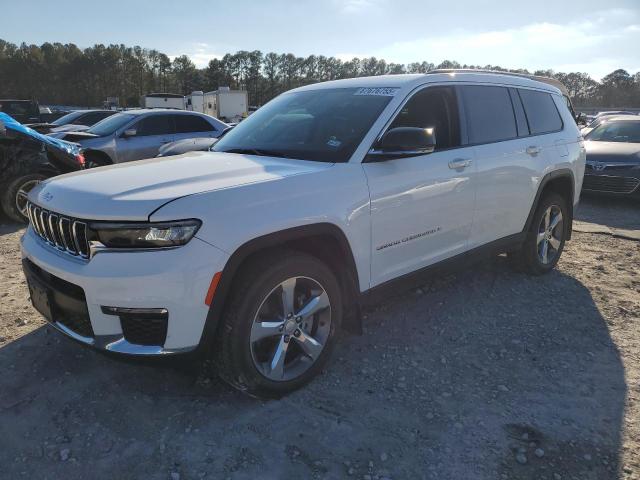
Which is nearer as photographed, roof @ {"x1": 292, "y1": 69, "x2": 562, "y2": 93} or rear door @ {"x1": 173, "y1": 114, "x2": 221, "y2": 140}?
roof @ {"x1": 292, "y1": 69, "x2": 562, "y2": 93}

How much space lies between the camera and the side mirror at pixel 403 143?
2957 millimetres

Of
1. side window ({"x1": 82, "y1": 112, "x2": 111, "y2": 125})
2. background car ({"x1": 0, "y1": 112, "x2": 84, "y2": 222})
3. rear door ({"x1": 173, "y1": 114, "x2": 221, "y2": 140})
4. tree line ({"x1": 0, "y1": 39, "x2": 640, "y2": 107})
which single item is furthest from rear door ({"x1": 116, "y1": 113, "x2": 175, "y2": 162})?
tree line ({"x1": 0, "y1": 39, "x2": 640, "y2": 107})

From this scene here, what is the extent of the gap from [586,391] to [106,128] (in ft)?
30.6

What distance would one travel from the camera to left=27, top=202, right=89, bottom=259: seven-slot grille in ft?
8.05

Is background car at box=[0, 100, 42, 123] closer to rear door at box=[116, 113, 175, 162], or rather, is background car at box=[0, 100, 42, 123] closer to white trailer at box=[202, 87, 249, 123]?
white trailer at box=[202, 87, 249, 123]

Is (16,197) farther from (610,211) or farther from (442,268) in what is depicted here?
(610,211)

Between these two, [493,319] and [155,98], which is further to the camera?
[155,98]

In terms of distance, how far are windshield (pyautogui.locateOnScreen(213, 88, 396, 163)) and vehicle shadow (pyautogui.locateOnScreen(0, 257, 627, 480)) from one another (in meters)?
1.41

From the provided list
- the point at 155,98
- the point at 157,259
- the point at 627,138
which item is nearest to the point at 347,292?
the point at 157,259

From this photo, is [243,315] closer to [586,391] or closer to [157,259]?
[157,259]

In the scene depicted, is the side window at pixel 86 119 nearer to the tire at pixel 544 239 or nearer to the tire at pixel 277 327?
the tire at pixel 544 239

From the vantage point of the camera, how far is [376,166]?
121 inches

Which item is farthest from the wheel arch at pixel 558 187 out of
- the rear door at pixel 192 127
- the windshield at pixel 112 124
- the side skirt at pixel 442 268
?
the windshield at pixel 112 124

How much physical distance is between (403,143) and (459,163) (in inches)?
33.5
